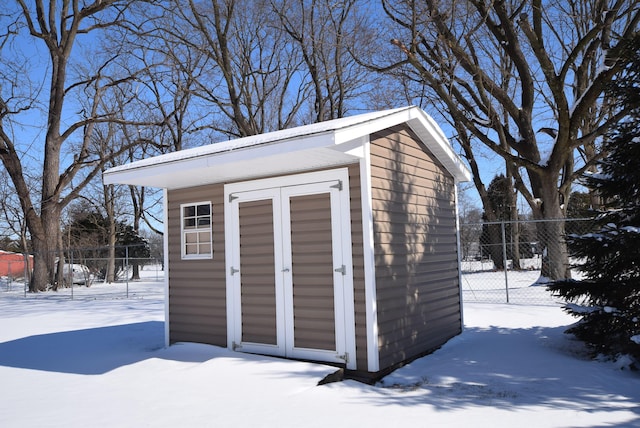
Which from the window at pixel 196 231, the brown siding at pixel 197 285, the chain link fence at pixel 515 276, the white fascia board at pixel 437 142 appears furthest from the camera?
the chain link fence at pixel 515 276

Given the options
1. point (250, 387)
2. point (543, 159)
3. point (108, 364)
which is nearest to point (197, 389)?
point (250, 387)

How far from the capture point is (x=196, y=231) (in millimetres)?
6855

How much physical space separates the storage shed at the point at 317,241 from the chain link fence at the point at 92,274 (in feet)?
25.7

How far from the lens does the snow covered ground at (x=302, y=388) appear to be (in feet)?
12.7

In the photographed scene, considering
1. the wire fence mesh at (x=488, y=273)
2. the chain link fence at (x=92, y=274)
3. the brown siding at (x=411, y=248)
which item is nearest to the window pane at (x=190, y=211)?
the brown siding at (x=411, y=248)

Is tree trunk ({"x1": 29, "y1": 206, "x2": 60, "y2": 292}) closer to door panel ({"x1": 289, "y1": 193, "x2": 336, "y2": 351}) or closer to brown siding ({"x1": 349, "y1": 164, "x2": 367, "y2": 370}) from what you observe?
door panel ({"x1": 289, "y1": 193, "x2": 336, "y2": 351})

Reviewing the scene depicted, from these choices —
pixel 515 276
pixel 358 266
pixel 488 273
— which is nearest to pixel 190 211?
pixel 358 266

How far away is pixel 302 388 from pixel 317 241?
5.51 feet

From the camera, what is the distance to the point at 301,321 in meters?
5.68

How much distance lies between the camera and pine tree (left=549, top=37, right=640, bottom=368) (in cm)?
516

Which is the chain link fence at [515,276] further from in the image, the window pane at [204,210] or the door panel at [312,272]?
the window pane at [204,210]

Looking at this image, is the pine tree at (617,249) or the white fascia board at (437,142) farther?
the white fascia board at (437,142)

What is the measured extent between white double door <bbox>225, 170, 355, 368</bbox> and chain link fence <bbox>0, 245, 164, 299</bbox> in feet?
28.0

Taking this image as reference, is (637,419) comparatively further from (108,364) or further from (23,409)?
(108,364)
